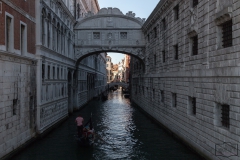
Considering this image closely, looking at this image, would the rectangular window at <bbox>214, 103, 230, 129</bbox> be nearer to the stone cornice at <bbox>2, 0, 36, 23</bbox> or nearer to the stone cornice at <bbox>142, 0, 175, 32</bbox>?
the stone cornice at <bbox>142, 0, 175, 32</bbox>

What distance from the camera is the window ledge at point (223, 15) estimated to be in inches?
309

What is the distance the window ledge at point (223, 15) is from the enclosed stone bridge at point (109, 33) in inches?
607

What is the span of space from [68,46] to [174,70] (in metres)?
10.5

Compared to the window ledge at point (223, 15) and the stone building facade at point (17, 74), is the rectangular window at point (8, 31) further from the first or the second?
the window ledge at point (223, 15)

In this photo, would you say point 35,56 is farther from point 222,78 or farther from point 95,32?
point 95,32

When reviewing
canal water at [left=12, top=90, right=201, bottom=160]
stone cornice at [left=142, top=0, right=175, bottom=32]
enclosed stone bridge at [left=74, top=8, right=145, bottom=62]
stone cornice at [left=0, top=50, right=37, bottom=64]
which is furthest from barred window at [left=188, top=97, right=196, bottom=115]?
enclosed stone bridge at [left=74, top=8, right=145, bottom=62]

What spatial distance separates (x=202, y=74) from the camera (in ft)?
32.7

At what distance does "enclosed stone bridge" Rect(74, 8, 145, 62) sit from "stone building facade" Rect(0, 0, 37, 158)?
10.7m

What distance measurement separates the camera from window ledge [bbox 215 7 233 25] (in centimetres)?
785

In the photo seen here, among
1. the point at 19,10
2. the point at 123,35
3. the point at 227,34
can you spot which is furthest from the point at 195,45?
the point at 123,35

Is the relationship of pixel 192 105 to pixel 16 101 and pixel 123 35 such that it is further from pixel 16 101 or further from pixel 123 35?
pixel 123 35

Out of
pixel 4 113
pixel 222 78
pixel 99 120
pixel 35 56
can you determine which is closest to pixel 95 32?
pixel 99 120

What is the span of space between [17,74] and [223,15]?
8.14 metres

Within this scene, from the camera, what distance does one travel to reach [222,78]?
27.6 feet
